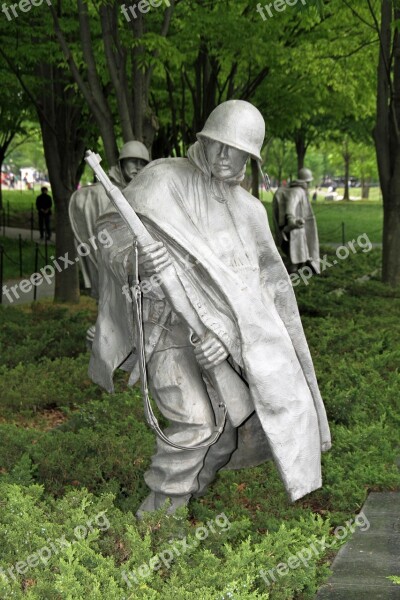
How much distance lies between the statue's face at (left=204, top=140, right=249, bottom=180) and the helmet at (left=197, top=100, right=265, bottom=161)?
11cm

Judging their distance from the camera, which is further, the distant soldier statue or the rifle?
the distant soldier statue

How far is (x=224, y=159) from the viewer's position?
535cm

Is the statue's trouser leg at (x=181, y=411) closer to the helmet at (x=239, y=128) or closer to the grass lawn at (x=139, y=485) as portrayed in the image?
the grass lawn at (x=139, y=485)

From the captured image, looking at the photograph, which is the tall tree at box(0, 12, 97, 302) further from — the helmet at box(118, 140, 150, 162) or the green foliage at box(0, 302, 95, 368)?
the helmet at box(118, 140, 150, 162)

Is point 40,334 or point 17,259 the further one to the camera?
point 17,259

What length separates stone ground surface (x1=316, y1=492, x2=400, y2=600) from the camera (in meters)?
5.46

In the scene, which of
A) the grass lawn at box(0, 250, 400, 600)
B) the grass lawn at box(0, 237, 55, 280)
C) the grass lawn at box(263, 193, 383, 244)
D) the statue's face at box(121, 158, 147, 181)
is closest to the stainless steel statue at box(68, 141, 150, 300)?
the statue's face at box(121, 158, 147, 181)

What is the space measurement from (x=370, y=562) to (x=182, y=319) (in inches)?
73.8

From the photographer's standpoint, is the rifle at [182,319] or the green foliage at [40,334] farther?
the green foliage at [40,334]

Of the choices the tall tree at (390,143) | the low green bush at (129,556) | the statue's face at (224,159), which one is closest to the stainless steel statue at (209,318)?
the statue's face at (224,159)

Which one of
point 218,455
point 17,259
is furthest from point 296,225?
point 218,455

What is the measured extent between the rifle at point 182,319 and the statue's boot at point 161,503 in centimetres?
47

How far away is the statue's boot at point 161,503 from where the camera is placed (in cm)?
577

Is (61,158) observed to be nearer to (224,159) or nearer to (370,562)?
(224,159)
